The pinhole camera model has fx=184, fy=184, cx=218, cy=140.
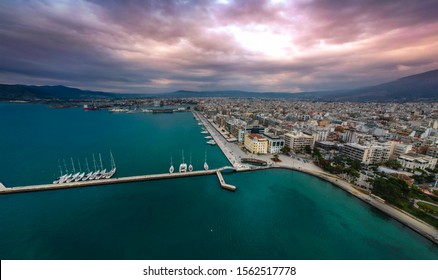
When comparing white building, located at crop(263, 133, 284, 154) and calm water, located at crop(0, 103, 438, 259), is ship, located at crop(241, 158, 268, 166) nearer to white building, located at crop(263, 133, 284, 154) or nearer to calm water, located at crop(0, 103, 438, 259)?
calm water, located at crop(0, 103, 438, 259)

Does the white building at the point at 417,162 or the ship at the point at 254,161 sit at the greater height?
the white building at the point at 417,162

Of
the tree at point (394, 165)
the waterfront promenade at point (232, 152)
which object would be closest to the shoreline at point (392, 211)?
the tree at point (394, 165)

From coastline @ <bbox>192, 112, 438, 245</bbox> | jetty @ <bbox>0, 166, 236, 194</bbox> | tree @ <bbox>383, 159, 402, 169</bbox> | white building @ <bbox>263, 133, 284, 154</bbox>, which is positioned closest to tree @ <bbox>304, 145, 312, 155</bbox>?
white building @ <bbox>263, 133, 284, 154</bbox>

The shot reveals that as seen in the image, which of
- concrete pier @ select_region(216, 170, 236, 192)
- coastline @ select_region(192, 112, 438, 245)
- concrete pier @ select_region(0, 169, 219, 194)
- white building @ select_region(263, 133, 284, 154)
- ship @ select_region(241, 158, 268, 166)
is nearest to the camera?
coastline @ select_region(192, 112, 438, 245)

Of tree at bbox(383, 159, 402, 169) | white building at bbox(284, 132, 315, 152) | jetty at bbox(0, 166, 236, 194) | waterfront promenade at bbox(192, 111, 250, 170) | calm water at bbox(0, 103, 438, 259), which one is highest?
white building at bbox(284, 132, 315, 152)

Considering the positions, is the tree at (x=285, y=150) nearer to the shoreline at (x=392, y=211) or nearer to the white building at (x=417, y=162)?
the shoreline at (x=392, y=211)

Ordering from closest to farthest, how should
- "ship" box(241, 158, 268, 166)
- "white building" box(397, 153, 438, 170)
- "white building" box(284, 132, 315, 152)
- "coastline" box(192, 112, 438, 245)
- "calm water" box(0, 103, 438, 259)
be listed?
"calm water" box(0, 103, 438, 259), "coastline" box(192, 112, 438, 245), "white building" box(397, 153, 438, 170), "ship" box(241, 158, 268, 166), "white building" box(284, 132, 315, 152)

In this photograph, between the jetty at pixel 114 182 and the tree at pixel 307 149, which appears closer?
the jetty at pixel 114 182

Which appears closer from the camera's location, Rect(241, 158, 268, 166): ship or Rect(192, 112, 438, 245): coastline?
Rect(192, 112, 438, 245): coastline

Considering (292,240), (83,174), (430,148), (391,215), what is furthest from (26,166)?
(430,148)
